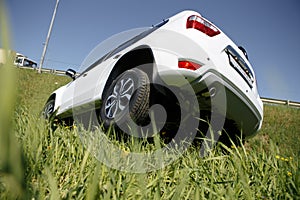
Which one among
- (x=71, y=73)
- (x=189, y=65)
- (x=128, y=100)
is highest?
(x=71, y=73)

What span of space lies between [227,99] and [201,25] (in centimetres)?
77

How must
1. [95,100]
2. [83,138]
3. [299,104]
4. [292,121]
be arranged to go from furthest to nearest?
[299,104], [292,121], [95,100], [83,138]

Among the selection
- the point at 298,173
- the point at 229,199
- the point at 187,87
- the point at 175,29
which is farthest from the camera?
the point at 175,29

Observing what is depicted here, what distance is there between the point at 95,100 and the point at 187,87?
143 centimetres

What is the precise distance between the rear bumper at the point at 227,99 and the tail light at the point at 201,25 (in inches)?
17.4

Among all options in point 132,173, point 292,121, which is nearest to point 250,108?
point 132,173

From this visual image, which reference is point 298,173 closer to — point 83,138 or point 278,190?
point 278,190

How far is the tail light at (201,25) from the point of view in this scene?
2.26 meters

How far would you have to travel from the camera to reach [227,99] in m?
2.32

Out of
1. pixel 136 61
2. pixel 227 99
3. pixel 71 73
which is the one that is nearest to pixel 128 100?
pixel 136 61

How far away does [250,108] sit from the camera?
2.46 m

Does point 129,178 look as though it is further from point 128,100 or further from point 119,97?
point 119,97

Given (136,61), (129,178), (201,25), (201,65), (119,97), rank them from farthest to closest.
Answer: (136,61) → (119,97) → (201,25) → (201,65) → (129,178)

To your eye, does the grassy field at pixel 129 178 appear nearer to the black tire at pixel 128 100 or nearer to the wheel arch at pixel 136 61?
the black tire at pixel 128 100
